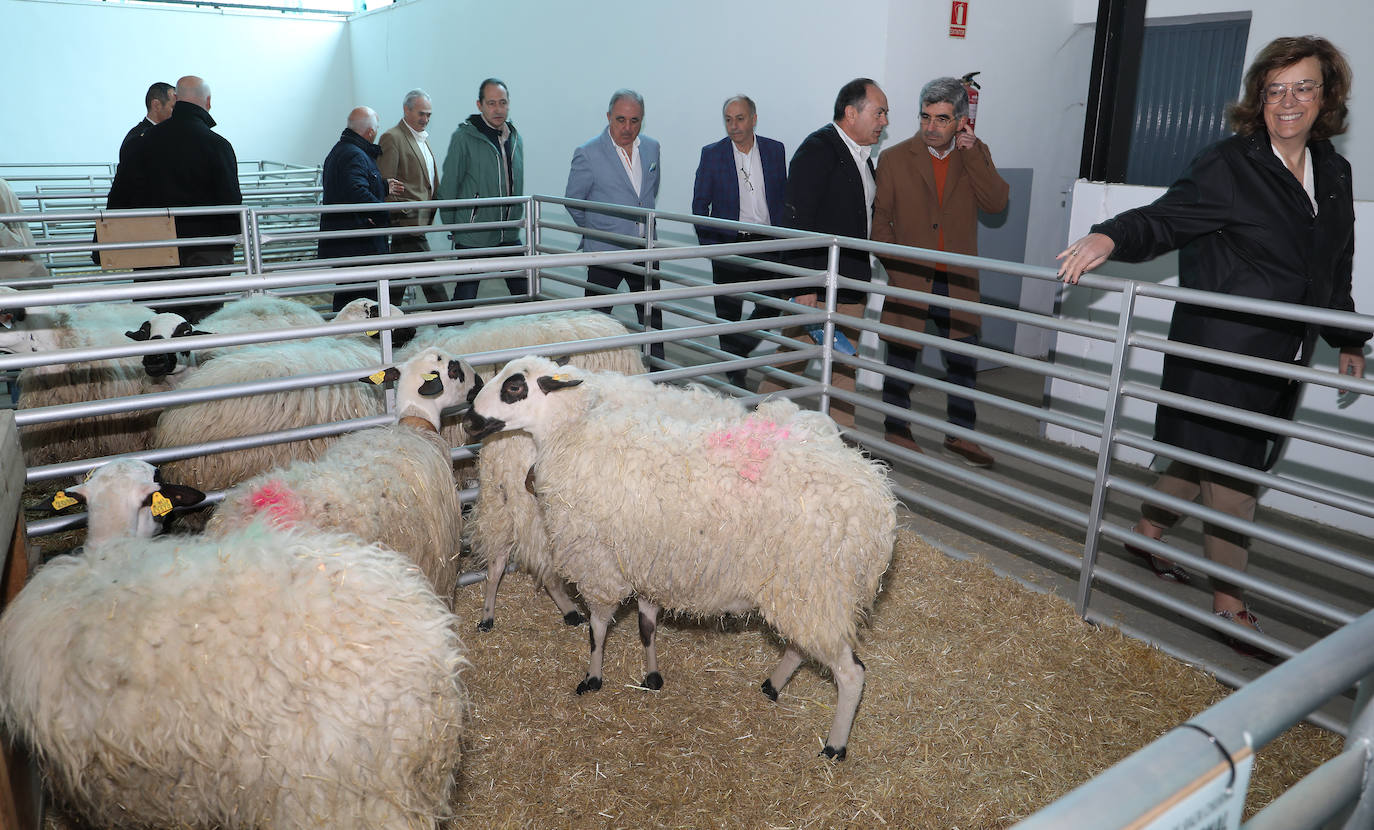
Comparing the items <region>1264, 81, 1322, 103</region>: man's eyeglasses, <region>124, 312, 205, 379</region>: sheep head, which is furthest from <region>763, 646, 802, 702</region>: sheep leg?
<region>124, 312, 205, 379</region>: sheep head

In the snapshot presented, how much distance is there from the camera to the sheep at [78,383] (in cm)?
398

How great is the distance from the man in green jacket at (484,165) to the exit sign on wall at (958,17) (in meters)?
3.27

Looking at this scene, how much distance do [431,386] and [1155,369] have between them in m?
4.44

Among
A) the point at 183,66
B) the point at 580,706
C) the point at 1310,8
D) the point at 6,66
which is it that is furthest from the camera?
the point at 183,66

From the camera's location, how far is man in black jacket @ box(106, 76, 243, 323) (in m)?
6.07

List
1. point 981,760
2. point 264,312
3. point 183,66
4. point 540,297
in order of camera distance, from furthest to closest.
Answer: point 183,66
point 540,297
point 264,312
point 981,760

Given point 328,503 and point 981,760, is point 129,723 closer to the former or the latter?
point 328,503

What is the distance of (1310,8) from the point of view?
18.2 feet

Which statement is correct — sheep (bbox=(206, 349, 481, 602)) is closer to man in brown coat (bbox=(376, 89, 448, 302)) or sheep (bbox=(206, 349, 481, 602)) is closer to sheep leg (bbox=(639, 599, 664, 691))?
sheep leg (bbox=(639, 599, 664, 691))

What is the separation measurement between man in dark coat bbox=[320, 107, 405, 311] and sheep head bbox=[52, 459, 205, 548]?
4298 mm

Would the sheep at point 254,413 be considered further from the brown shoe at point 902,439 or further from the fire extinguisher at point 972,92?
the fire extinguisher at point 972,92

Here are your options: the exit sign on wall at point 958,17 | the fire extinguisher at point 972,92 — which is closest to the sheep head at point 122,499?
the fire extinguisher at point 972,92

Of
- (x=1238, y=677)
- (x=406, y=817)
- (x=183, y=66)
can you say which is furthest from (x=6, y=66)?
(x=1238, y=677)

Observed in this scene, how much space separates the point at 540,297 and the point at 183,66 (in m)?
12.4
